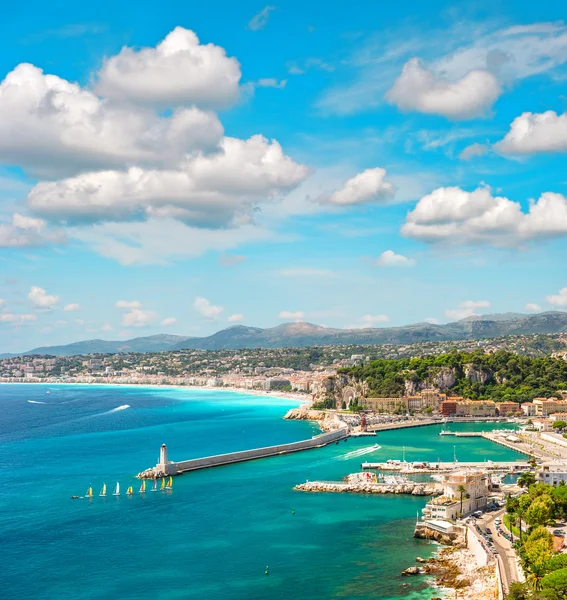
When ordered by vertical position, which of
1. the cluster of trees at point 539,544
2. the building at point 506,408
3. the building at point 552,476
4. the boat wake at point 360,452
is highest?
the cluster of trees at point 539,544

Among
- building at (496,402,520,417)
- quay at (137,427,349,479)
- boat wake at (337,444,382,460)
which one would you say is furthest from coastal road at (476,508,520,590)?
building at (496,402,520,417)

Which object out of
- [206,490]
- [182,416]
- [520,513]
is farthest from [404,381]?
[520,513]

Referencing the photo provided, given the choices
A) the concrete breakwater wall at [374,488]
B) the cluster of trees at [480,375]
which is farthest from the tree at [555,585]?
the cluster of trees at [480,375]

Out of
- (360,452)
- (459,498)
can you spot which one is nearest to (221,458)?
(360,452)

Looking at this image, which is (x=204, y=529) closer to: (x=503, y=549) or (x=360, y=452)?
(x=503, y=549)

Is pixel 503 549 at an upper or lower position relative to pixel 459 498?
lower

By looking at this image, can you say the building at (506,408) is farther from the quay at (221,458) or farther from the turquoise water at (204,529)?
the quay at (221,458)

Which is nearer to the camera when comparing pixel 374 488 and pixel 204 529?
pixel 204 529
